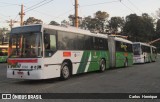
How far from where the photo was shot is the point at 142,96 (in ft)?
32.5

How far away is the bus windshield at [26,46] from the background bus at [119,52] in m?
10.2

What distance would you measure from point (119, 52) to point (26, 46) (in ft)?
43.7

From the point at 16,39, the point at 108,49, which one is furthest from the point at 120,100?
the point at 108,49

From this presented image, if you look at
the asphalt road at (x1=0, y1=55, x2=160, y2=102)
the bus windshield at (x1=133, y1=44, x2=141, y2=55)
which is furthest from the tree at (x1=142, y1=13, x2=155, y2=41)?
the asphalt road at (x1=0, y1=55, x2=160, y2=102)

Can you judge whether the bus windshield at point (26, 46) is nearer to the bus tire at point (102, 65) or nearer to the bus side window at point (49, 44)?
the bus side window at point (49, 44)

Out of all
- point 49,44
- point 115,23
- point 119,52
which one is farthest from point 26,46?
point 115,23

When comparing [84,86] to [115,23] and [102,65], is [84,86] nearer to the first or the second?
[102,65]

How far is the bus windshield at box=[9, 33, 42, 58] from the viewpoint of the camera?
13266 millimetres

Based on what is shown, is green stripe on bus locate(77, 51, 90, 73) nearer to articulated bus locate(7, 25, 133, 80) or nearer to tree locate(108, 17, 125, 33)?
articulated bus locate(7, 25, 133, 80)

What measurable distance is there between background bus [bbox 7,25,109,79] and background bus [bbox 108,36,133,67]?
669 cm

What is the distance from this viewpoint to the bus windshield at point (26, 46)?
13266 mm

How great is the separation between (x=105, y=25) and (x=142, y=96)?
114953mm

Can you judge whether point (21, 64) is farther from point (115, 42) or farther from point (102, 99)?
point (115, 42)

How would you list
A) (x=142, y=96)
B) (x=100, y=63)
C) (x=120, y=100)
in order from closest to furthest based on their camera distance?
(x=120, y=100)
(x=142, y=96)
(x=100, y=63)
